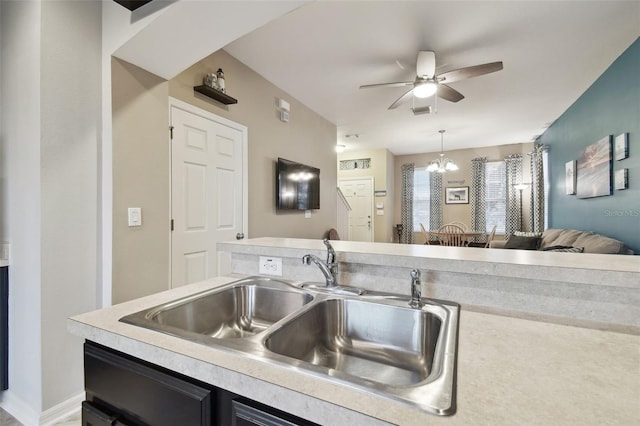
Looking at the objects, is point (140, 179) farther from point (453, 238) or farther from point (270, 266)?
point (453, 238)

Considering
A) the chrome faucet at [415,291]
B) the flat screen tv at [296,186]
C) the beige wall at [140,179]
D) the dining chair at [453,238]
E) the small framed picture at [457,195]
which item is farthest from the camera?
the small framed picture at [457,195]

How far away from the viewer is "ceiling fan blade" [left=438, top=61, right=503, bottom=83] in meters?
2.39

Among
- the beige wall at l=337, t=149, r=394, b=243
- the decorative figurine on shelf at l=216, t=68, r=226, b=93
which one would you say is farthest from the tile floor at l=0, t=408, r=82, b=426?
the beige wall at l=337, t=149, r=394, b=243

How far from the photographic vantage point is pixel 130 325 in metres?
0.82

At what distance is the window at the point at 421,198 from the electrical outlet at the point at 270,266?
260 inches

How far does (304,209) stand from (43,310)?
108 inches

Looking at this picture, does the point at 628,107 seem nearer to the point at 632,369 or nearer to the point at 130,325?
the point at 632,369

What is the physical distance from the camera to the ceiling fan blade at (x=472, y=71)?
2.39 m

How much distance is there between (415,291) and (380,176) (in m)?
6.11

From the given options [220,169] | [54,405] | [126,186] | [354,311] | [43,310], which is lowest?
[54,405]

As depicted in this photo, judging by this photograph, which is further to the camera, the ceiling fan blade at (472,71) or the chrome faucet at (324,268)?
the ceiling fan blade at (472,71)

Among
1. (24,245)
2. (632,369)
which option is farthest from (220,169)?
(632,369)

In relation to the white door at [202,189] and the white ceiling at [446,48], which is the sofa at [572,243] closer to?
the white ceiling at [446,48]

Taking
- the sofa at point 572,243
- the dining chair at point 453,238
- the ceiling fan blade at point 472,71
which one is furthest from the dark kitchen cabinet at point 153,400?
the dining chair at point 453,238
